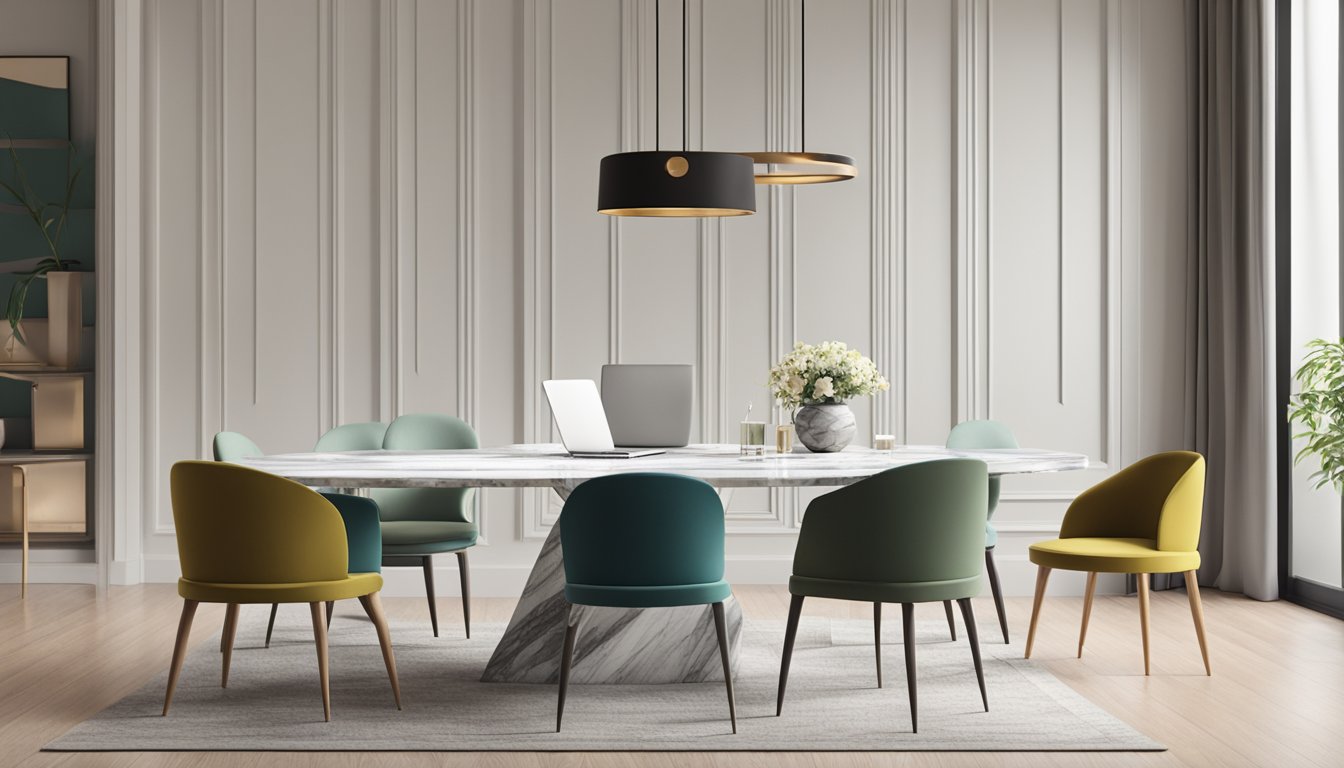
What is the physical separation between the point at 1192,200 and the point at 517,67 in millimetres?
3588

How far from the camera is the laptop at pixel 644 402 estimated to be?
4898mm

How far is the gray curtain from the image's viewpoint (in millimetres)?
6012

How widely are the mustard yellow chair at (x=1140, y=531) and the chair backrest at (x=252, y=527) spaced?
8.24 ft

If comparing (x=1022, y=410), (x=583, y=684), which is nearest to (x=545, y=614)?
(x=583, y=684)

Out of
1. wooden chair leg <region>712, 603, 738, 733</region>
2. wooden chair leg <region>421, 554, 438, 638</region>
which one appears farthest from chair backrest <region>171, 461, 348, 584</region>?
wooden chair leg <region>421, 554, 438, 638</region>

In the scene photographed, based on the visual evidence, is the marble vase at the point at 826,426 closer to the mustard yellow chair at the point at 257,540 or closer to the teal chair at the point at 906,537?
the teal chair at the point at 906,537

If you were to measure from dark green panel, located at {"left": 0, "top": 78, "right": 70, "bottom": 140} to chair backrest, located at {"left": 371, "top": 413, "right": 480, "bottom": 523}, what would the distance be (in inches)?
117

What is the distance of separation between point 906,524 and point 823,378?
1.22 metres

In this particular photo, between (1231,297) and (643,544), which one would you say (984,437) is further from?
(643,544)

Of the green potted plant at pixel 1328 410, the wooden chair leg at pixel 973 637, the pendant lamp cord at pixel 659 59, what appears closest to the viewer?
the wooden chair leg at pixel 973 637

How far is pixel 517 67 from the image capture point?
6539mm

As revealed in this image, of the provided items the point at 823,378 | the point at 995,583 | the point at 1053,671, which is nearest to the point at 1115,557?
the point at 1053,671

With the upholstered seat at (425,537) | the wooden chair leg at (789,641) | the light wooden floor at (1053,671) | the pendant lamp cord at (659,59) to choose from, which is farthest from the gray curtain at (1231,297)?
the upholstered seat at (425,537)

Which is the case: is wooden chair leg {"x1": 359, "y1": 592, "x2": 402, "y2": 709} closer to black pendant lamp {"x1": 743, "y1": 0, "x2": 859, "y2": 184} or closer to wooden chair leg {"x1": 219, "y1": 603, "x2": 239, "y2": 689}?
wooden chair leg {"x1": 219, "y1": 603, "x2": 239, "y2": 689}
